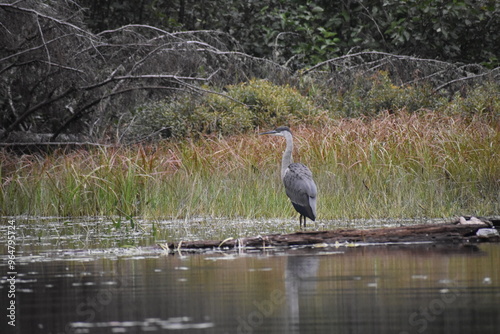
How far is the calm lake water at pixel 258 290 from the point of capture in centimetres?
462

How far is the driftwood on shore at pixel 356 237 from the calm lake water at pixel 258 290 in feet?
0.27

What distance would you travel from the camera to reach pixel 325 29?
24250 millimetres

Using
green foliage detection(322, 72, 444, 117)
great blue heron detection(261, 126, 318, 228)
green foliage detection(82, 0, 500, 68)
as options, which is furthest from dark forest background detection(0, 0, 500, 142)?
great blue heron detection(261, 126, 318, 228)

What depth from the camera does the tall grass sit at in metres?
11.6

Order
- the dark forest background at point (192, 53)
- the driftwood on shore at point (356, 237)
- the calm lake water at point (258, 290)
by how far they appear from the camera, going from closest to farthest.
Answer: the calm lake water at point (258, 290) < the driftwood on shore at point (356, 237) < the dark forest background at point (192, 53)

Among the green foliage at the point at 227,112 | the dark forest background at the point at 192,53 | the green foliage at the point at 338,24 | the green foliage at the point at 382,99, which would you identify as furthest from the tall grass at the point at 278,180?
the green foliage at the point at 338,24

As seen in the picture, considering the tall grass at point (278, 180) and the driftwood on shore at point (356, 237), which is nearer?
the driftwood on shore at point (356, 237)

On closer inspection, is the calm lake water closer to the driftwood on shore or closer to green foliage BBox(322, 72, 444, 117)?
the driftwood on shore

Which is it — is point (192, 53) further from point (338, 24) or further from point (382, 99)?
point (338, 24)

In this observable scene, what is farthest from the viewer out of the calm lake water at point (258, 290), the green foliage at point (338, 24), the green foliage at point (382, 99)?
the green foliage at point (338, 24)

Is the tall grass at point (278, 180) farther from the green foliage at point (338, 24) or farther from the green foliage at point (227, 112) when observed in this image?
the green foliage at point (338, 24)

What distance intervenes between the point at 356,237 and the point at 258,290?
256 centimetres

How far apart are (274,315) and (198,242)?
2.96 m

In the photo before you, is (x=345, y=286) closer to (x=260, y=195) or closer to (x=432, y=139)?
(x=260, y=195)
